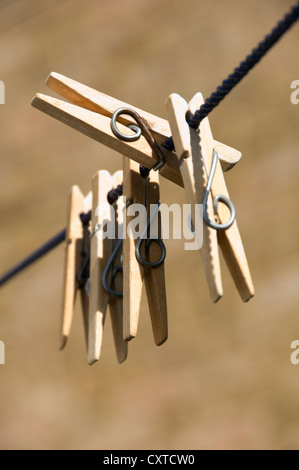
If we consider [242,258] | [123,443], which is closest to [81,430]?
[123,443]

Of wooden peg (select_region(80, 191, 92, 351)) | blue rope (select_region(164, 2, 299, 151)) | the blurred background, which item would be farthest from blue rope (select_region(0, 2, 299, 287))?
the blurred background

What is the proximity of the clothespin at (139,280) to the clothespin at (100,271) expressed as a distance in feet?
0.41

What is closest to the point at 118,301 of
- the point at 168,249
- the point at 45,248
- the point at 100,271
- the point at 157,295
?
the point at 100,271

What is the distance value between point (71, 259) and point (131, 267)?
37 cm

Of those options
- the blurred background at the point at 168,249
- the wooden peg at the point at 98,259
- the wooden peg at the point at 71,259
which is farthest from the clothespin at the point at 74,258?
the blurred background at the point at 168,249

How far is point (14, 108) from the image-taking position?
3129 mm

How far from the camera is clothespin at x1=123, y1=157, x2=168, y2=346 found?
885 millimetres

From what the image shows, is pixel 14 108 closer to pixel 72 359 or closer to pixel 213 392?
pixel 72 359

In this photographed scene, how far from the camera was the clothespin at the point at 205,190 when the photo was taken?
78cm

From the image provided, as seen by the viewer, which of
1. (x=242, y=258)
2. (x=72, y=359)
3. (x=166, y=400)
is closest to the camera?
(x=242, y=258)

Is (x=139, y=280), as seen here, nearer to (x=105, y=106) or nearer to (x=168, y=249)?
(x=105, y=106)

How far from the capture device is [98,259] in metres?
1.09

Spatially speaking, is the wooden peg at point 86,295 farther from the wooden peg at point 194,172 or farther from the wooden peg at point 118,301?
the wooden peg at point 194,172
